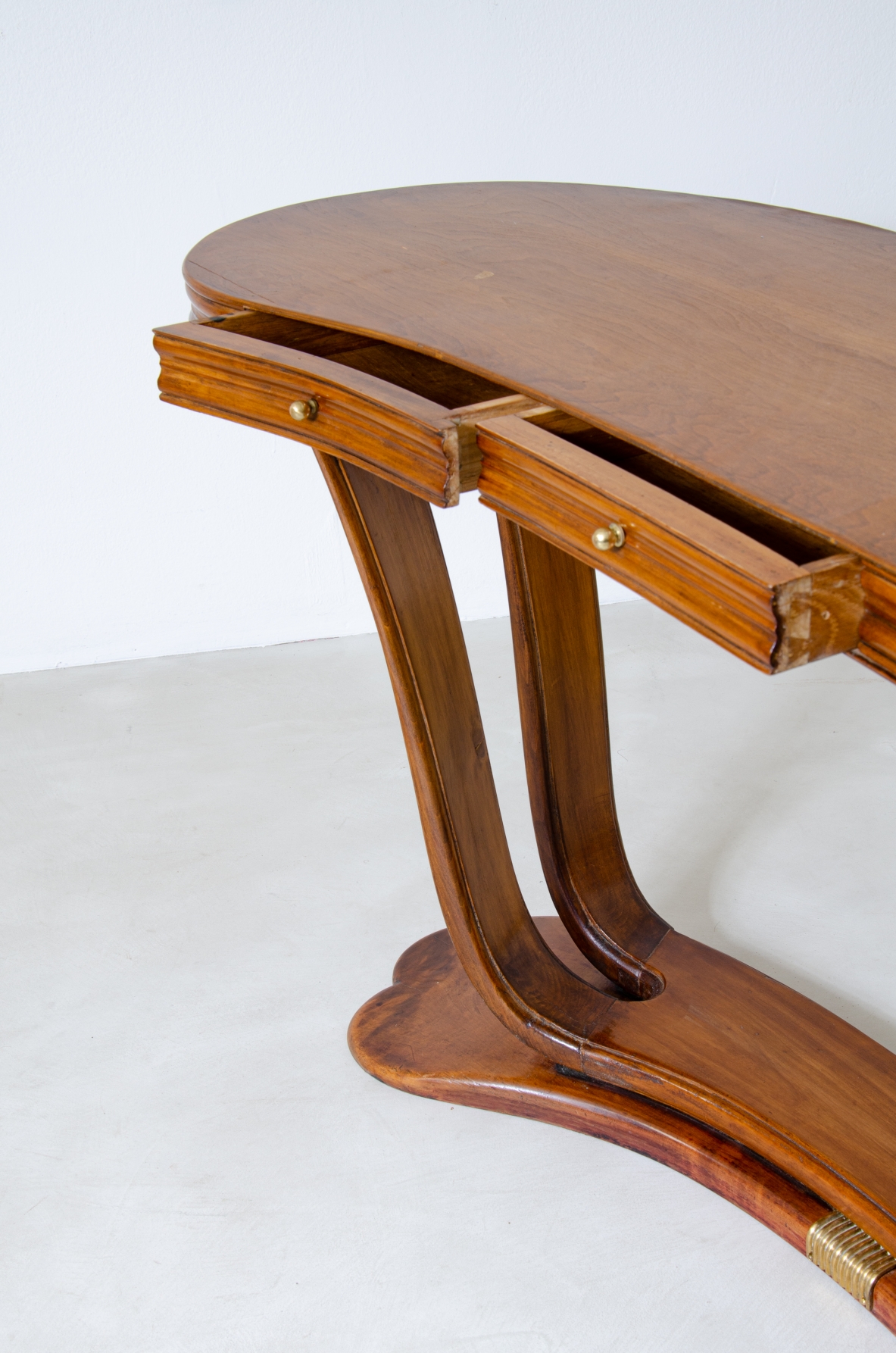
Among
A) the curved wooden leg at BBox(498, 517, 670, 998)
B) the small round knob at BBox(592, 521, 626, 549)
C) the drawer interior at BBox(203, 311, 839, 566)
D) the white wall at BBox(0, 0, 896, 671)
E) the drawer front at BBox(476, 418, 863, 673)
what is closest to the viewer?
the drawer front at BBox(476, 418, 863, 673)

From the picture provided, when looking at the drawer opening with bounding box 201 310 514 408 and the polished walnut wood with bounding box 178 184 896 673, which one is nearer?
the polished walnut wood with bounding box 178 184 896 673

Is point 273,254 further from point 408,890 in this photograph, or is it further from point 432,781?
point 408,890

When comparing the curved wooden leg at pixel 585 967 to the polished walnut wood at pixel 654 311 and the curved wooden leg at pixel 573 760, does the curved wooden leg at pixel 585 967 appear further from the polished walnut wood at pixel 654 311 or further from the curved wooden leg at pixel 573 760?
the polished walnut wood at pixel 654 311

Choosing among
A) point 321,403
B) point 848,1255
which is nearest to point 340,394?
point 321,403

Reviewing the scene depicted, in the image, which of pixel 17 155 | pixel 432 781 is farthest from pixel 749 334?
pixel 17 155

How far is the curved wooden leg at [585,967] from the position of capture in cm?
147

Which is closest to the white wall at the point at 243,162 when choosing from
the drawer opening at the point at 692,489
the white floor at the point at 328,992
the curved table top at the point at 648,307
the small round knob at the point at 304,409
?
the white floor at the point at 328,992

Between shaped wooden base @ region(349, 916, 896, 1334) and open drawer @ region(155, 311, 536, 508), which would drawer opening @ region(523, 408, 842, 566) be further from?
shaped wooden base @ region(349, 916, 896, 1334)

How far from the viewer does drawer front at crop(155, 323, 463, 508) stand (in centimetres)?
104

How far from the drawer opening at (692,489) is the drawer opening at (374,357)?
0.28 metres

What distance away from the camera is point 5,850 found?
2.36 metres

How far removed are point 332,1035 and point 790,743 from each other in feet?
4.05

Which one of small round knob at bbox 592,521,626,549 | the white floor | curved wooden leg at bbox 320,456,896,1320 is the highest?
small round knob at bbox 592,521,626,549

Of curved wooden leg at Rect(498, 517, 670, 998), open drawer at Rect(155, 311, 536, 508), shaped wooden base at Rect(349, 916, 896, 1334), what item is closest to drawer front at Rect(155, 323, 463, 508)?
open drawer at Rect(155, 311, 536, 508)
